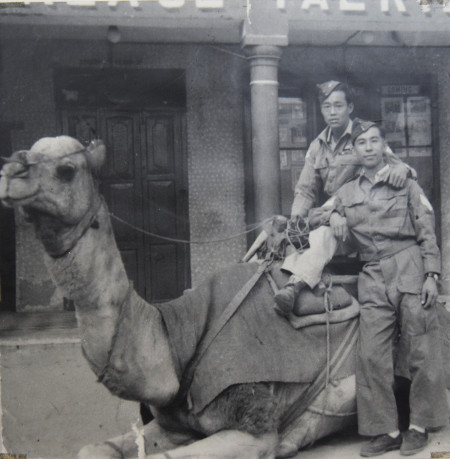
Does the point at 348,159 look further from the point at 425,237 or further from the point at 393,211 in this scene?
the point at 425,237

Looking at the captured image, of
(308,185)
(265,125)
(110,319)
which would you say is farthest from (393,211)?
(265,125)

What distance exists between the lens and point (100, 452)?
10.0 ft

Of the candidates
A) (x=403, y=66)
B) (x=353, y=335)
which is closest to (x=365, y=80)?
(x=403, y=66)

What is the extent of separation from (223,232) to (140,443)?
202 inches

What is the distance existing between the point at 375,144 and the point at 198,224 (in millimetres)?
4646

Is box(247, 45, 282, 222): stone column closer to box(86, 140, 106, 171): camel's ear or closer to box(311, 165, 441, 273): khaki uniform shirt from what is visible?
box(311, 165, 441, 273): khaki uniform shirt

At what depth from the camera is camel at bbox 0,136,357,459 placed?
8.77ft

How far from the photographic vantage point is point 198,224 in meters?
8.12

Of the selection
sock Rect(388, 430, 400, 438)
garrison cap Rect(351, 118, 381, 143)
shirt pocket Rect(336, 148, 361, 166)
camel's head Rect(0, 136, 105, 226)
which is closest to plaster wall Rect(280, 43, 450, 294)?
shirt pocket Rect(336, 148, 361, 166)

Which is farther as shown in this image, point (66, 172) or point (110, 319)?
point (110, 319)

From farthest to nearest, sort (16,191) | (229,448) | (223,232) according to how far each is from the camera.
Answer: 1. (223,232)
2. (229,448)
3. (16,191)

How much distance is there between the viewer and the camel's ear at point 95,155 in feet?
9.08

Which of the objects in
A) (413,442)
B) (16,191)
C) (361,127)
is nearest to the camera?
(16,191)

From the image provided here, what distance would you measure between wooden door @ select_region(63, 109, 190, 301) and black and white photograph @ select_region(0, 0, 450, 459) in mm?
24
